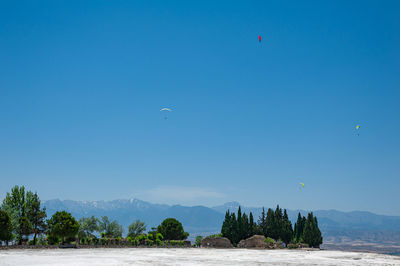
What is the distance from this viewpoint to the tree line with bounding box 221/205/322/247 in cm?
10400

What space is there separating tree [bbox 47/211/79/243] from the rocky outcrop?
3475 centimetres

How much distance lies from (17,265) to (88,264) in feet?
25.2

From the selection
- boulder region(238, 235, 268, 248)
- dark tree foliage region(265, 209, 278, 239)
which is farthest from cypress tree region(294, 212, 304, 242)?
boulder region(238, 235, 268, 248)

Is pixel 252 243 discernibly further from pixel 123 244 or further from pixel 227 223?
pixel 123 244

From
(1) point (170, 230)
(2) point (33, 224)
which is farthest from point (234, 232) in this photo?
(2) point (33, 224)

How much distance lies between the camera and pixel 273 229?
108625 millimetres

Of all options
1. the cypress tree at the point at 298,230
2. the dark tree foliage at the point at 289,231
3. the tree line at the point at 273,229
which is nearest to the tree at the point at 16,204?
the tree line at the point at 273,229

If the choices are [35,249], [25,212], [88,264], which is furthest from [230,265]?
[25,212]

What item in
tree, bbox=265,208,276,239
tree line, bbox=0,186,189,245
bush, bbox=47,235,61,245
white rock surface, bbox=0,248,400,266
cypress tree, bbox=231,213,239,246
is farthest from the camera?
tree, bbox=265,208,276,239

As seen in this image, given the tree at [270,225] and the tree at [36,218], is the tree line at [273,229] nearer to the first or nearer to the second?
the tree at [270,225]

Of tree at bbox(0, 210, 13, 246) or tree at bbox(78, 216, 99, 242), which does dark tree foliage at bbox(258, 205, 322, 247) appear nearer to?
tree at bbox(78, 216, 99, 242)

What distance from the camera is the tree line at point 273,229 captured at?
10400 centimetres

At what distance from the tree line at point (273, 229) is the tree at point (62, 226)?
4476 cm

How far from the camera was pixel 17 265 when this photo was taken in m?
41.0
